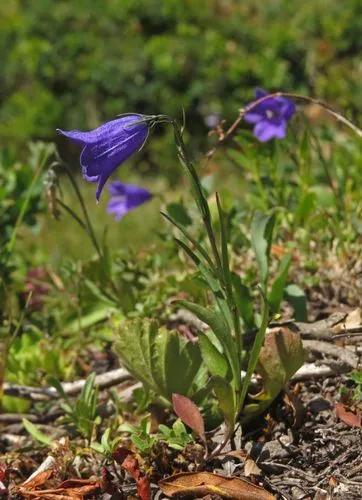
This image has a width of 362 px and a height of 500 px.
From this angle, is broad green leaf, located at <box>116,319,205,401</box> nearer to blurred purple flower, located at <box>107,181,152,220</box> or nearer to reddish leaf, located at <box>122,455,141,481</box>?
reddish leaf, located at <box>122,455,141,481</box>

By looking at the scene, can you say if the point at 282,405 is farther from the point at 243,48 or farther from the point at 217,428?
the point at 243,48

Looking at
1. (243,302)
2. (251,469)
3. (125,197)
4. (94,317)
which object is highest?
(125,197)

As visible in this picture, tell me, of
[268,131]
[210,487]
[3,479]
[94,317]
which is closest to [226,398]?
[210,487]

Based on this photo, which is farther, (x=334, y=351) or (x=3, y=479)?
(x=334, y=351)

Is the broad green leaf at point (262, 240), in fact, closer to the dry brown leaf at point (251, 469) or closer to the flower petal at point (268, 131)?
the dry brown leaf at point (251, 469)

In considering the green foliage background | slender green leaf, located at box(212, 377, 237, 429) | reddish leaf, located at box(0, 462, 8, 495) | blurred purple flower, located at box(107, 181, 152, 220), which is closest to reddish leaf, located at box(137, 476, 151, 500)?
slender green leaf, located at box(212, 377, 237, 429)

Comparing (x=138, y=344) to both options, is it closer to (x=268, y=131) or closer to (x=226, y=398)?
(x=226, y=398)

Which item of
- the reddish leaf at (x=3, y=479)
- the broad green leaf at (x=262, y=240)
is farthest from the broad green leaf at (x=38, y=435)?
the broad green leaf at (x=262, y=240)
